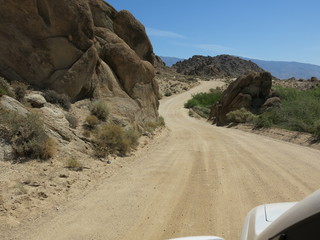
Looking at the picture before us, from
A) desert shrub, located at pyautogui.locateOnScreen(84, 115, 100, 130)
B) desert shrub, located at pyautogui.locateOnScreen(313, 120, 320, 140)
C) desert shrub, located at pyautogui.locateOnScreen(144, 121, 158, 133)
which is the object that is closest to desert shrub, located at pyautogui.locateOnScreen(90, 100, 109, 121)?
desert shrub, located at pyautogui.locateOnScreen(84, 115, 100, 130)

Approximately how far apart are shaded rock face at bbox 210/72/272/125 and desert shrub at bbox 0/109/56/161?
75.0ft

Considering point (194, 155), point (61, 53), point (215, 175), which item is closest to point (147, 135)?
point (194, 155)

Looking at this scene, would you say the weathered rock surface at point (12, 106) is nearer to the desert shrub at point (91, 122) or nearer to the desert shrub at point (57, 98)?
the desert shrub at point (57, 98)

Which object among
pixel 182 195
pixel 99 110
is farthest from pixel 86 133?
pixel 182 195

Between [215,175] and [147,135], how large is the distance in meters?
7.80

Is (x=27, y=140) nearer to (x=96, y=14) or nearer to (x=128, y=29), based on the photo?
(x=96, y=14)

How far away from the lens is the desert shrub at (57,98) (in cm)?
1195

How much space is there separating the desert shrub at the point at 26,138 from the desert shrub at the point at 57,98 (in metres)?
3.30

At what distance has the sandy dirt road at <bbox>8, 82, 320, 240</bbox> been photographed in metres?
5.34

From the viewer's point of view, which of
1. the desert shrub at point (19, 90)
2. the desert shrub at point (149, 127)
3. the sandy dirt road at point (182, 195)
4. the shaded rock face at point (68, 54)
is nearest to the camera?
the sandy dirt road at point (182, 195)

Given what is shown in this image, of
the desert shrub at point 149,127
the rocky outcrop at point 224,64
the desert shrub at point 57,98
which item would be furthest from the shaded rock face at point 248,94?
the rocky outcrop at point 224,64

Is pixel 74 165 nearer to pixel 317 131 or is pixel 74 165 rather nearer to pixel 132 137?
pixel 132 137

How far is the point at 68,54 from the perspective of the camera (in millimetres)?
13578

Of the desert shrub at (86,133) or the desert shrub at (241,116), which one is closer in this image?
the desert shrub at (86,133)
